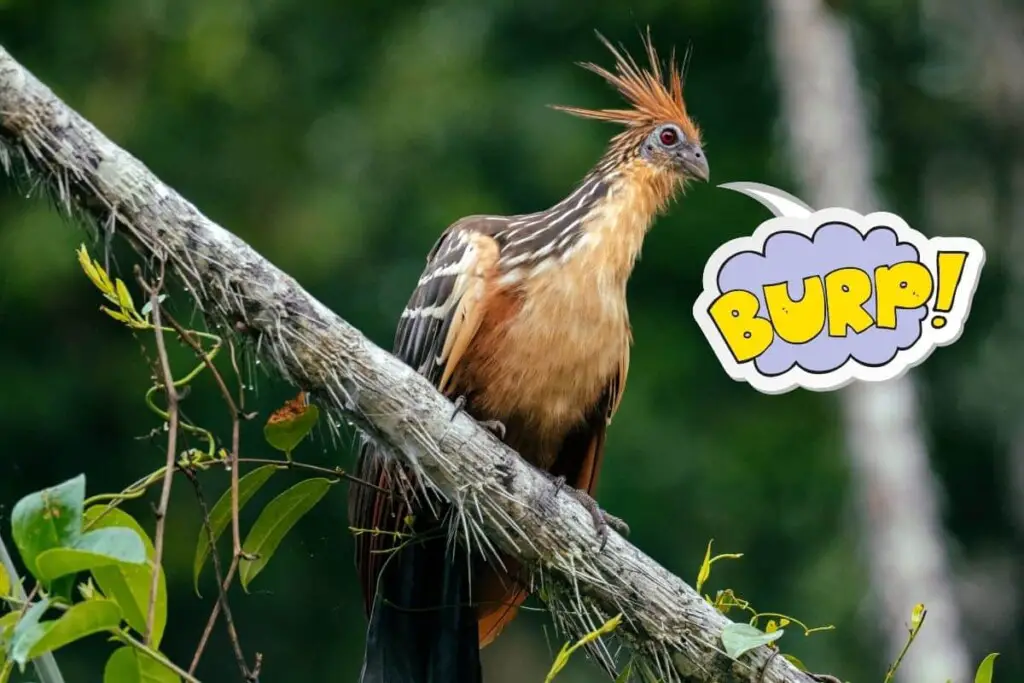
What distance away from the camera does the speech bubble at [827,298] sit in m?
1.97

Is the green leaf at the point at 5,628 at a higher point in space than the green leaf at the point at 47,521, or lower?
lower

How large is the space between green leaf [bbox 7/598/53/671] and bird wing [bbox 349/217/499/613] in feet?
2.66

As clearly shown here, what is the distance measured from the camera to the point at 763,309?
200cm

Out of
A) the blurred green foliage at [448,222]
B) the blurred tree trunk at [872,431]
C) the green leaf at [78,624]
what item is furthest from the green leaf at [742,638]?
the blurred green foliage at [448,222]

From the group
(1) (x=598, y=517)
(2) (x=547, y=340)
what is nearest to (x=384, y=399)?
(1) (x=598, y=517)

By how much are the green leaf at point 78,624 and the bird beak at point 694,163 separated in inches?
47.8

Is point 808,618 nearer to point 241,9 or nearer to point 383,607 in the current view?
point 241,9

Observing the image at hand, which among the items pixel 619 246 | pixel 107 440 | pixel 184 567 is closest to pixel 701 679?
pixel 619 246

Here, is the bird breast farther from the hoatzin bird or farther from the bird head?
the bird head

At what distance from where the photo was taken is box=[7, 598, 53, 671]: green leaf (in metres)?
1.45

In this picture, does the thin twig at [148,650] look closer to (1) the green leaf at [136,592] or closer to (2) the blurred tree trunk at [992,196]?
(1) the green leaf at [136,592]

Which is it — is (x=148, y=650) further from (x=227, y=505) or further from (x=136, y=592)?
(x=227, y=505)

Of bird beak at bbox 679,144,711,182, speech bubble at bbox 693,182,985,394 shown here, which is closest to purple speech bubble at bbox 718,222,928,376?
speech bubble at bbox 693,182,985,394

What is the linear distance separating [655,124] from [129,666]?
1.24m
